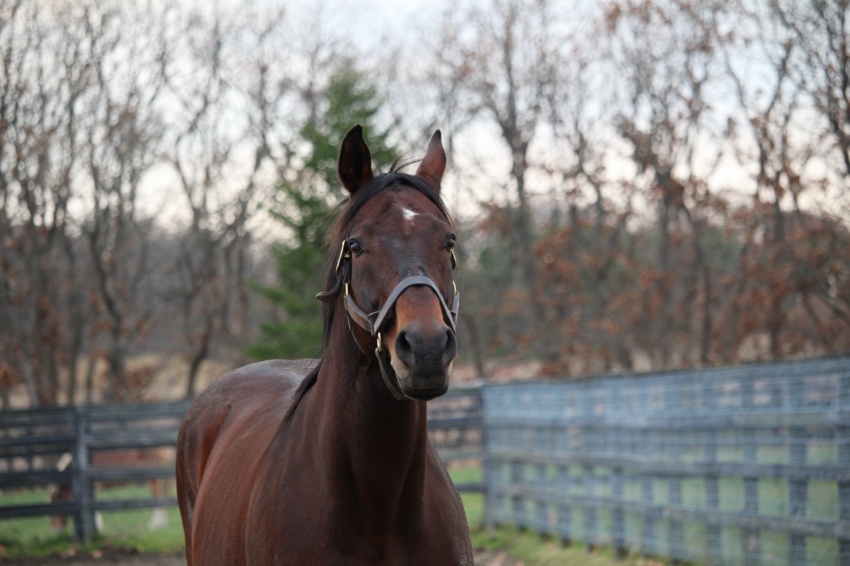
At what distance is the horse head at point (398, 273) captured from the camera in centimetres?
260

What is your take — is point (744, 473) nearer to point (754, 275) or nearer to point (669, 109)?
point (754, 275)

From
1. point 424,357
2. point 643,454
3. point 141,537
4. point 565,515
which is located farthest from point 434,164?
point 141,537

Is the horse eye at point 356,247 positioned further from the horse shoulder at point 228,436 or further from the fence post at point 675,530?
the fence post at point 675,530

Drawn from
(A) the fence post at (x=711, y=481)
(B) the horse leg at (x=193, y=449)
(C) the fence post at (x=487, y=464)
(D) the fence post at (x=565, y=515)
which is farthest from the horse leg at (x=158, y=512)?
(A) the fence post at (x=711, y=481)

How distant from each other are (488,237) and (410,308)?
22.1 m

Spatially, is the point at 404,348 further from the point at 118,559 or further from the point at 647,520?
the point at 118,559

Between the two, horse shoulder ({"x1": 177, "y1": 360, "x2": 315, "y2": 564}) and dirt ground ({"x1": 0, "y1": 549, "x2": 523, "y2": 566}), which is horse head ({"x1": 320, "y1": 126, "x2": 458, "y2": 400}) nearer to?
horse shoulder ({"x1": 177, "y1": 360, "x2": 315, "y2": 564})

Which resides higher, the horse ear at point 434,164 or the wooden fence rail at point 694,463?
the horse ear at point 434,164

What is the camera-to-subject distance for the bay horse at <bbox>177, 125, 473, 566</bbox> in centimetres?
278

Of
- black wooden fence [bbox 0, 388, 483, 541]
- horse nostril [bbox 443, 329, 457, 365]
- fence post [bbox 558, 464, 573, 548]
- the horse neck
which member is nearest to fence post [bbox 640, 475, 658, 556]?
fence post [bbox 558, 464, 573, 548]

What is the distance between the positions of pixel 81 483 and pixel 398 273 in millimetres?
9294

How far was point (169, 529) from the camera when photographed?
11.2 meters

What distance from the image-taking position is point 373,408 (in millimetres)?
3055

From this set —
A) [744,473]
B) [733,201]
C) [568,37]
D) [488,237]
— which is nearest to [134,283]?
[488,237]
